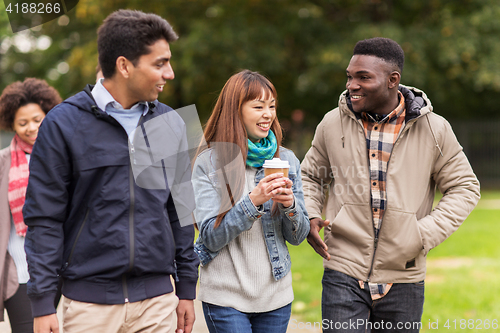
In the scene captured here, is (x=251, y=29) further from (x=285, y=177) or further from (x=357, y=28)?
(x=285, y=177)

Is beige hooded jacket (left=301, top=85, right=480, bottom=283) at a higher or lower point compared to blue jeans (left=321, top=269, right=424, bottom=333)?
higher

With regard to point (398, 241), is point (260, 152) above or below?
above

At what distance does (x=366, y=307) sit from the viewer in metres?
3.21

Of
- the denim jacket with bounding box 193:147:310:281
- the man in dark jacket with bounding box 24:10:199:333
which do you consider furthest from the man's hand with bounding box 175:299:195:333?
Answer: the denim jacket with bounding box 193:147:310:281

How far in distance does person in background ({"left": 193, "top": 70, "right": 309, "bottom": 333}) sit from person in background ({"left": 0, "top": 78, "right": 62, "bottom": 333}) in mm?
1389

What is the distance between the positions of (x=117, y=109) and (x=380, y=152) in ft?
5.29

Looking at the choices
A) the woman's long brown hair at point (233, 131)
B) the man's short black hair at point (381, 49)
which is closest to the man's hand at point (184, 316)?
the woman's long brown hair at point (233, 131)

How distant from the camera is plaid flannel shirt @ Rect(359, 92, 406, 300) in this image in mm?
3176

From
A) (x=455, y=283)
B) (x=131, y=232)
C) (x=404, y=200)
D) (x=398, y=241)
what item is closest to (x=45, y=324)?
(x=131, y=232)

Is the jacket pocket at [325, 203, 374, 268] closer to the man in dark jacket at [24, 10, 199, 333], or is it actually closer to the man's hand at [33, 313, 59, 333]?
the man in dark jacket at [24, 10, 199, 333]

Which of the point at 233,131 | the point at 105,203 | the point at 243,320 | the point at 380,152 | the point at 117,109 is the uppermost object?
the point at 117,109

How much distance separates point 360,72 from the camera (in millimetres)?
3189

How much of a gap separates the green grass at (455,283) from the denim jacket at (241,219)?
2.79 meters

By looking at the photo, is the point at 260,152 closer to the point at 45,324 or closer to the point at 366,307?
the point at 366,307
